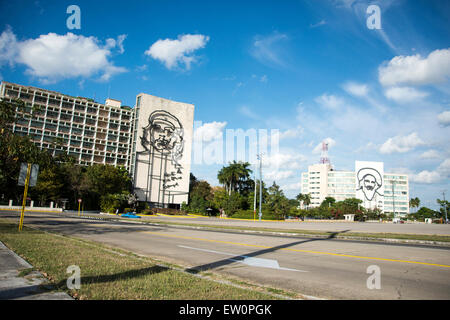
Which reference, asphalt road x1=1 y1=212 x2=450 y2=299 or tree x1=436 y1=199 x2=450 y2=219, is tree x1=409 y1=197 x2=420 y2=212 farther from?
asphalt road x1=1 y1=212 x2=450 y2=299

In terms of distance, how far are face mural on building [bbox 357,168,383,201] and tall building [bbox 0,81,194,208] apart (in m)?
120

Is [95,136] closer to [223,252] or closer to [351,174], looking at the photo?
[223,252]

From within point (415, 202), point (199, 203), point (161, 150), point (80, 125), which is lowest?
point (199, 203)

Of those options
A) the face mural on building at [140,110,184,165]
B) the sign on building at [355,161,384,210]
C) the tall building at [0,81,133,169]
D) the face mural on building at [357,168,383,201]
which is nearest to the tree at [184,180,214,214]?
the face mural on building at [140,110,184,165]

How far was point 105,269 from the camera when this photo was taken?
666cm

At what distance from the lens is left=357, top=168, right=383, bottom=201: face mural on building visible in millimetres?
167625

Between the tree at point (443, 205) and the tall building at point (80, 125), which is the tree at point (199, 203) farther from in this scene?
the tree at point (443, 205)

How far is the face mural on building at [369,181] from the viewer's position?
6599 inches

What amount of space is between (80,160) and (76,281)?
97.0 metres

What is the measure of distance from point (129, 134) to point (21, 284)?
10084 centimetres

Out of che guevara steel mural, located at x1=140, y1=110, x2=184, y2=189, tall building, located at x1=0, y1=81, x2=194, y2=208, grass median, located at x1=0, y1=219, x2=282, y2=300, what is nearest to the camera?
grass median, located at x1=0, y1=219, x2=282, y2=300

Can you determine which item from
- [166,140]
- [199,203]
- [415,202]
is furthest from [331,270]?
[415,202]

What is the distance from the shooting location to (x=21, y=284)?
5164 millimetres

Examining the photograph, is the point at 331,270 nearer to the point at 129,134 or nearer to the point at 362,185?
the point at 129,134
